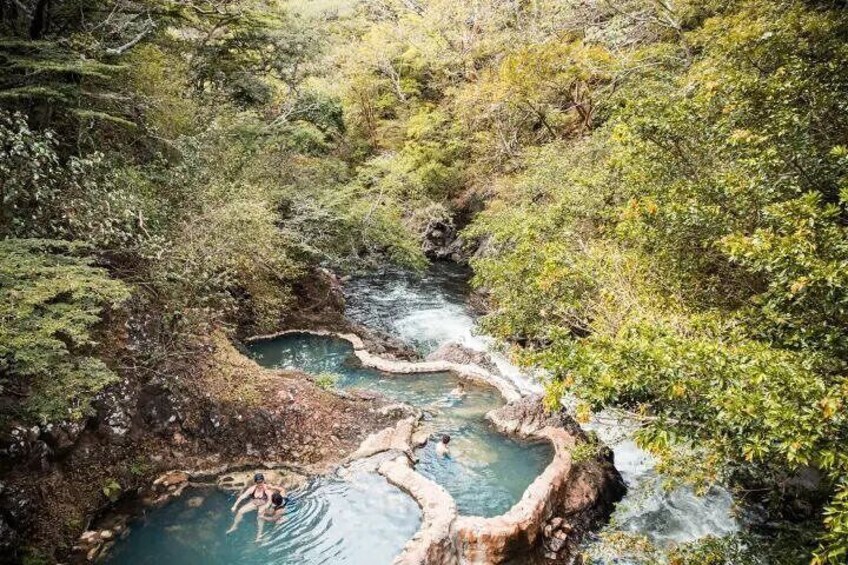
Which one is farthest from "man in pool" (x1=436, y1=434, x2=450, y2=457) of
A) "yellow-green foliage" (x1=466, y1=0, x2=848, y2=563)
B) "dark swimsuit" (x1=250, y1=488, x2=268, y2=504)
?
"dark swimsuit" (x1=250, y1=488, x2=268, y2=504)

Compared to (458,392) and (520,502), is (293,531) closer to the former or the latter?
(520,502)

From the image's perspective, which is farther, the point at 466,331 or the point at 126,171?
the point at 466,331

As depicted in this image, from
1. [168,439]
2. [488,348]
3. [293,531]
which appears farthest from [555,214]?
[168,439]

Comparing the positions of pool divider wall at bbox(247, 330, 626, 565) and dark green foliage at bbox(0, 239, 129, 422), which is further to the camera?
pool divider wall at bbox(247, 330, 626, 565)

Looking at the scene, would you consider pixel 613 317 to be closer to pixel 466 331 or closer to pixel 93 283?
pixel 93 283

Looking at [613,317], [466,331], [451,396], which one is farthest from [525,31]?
[613,317]

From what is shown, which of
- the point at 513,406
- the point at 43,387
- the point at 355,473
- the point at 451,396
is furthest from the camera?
the point at 451,396

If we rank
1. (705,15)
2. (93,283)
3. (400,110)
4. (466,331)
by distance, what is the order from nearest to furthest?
(93,283) → (705,15) → (466,331) → (400,110)

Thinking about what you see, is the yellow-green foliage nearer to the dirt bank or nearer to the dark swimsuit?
the dirt bank

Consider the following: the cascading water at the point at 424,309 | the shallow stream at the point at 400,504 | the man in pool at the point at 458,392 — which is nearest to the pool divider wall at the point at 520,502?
the shallow stream at the point at 400,504
